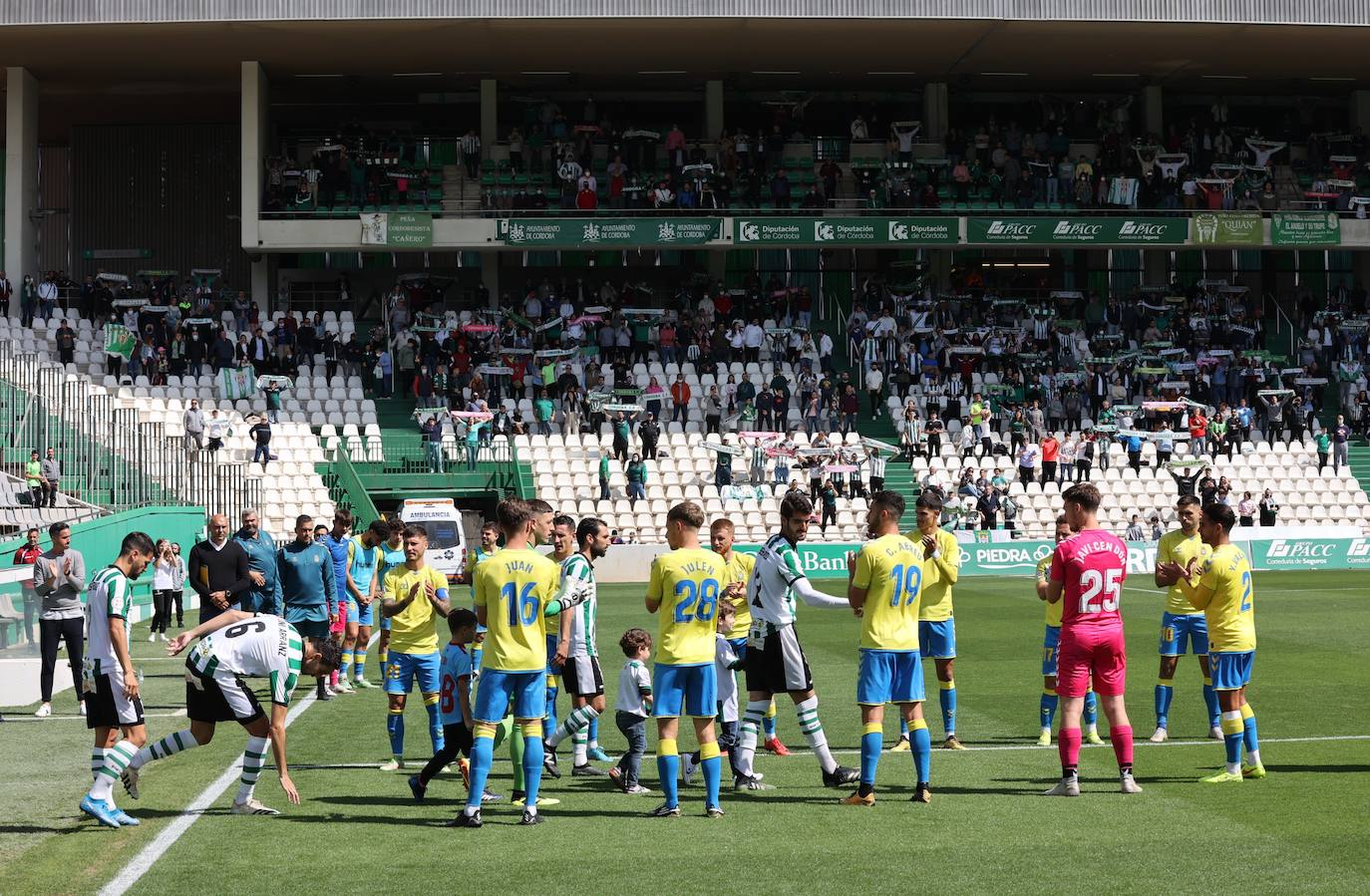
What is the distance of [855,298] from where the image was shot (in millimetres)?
51625

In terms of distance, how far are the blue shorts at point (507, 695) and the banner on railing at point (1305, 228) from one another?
46306mm

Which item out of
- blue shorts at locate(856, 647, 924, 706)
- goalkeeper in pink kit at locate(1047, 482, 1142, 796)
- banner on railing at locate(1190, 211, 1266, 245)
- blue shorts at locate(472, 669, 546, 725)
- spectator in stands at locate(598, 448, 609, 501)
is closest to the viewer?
blue shorts at locate(472, 669, 546, 725)

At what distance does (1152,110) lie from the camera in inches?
2186

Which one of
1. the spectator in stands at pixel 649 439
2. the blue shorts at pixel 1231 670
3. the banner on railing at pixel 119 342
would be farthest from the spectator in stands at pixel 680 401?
the blue shorts at pixel 1231 670

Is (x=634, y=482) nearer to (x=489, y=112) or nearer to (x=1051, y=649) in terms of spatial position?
(x=489, y=112)

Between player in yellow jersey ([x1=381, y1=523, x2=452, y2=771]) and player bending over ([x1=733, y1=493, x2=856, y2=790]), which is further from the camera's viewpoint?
player in yellow jersey ([x1=381, y1=523, x2=452, y2=771])

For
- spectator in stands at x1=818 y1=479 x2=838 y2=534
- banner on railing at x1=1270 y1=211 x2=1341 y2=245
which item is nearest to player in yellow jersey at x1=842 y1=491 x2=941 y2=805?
spectator in stands at x1=818 y1=479 x2=838 y2=534

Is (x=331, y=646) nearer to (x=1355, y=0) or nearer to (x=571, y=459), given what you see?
(x=571, y=459)

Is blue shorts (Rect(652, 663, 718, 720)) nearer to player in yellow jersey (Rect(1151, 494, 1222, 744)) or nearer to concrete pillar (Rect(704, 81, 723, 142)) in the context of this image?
player in yellow jersey (Rect(1151, 494, 1222, 744))

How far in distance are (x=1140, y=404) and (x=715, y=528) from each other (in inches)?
1448

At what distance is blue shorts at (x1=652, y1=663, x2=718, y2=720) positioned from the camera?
33.0 ft

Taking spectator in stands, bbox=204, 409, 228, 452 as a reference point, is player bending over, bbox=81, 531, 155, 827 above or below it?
below

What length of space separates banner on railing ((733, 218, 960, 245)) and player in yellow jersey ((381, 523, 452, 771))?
3827 centimetres

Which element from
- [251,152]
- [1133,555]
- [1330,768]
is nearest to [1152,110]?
[1133,555]
